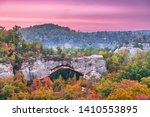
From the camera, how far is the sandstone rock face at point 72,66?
4414 millimetres

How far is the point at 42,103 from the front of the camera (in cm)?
427

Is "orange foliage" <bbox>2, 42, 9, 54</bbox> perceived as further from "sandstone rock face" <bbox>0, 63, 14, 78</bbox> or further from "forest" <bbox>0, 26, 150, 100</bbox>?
"sandstone rock face" <bbox>0, 63, 14, 78</bbox>

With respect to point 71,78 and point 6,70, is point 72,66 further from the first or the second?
point 6,70

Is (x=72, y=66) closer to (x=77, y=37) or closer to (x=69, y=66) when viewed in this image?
(x=69, y=66)

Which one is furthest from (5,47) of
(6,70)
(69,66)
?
(69,66)

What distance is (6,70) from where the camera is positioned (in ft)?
14.4

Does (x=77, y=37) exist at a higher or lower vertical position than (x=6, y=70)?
higher

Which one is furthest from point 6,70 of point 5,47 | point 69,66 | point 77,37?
point 77,37

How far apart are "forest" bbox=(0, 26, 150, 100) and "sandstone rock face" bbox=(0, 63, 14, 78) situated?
3 centimetres

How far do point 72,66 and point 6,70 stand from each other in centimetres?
48

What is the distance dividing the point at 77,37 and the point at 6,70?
0.57m

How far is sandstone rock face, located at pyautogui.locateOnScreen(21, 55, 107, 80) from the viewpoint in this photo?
4.41 m

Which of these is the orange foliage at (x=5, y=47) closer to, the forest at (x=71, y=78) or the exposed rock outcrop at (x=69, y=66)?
the forest at (x=71, y=78)

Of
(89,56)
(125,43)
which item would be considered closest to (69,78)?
(89,56)
